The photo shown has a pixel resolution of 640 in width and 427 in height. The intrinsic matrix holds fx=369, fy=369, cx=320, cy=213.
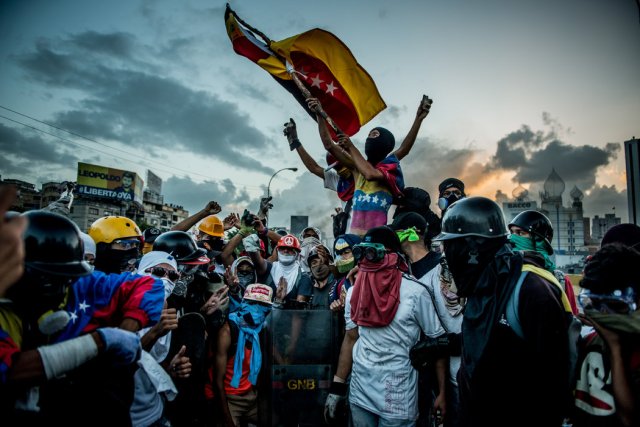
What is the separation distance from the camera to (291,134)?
646 centimetres

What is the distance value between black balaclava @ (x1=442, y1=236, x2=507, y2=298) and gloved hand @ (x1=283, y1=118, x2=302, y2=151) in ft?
14.2

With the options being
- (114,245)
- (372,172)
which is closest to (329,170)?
(372,172)

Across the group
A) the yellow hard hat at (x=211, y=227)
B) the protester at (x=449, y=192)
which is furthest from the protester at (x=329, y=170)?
the yellow hard hat at (x=211, y=227)

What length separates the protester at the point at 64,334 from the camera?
1745 mm

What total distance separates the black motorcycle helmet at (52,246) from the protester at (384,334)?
235cm

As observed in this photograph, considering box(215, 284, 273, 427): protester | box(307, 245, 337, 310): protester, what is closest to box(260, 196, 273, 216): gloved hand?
box(307, 245, 337, 310): protester

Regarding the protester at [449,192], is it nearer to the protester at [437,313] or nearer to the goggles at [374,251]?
the protester at [437,313]

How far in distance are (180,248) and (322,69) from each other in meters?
3.64

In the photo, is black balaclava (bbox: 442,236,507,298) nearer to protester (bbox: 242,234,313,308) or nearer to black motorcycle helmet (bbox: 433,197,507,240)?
black motorcycle helmet (bbox: 433,197,507,240)

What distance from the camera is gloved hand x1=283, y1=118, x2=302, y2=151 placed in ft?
21.1

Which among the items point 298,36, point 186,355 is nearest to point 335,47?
point 298,36

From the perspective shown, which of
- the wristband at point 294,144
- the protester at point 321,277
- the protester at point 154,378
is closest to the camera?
the protester at point 154,378

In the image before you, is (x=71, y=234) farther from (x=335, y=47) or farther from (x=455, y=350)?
(x=335, y=47)

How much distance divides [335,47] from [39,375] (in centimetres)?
584
